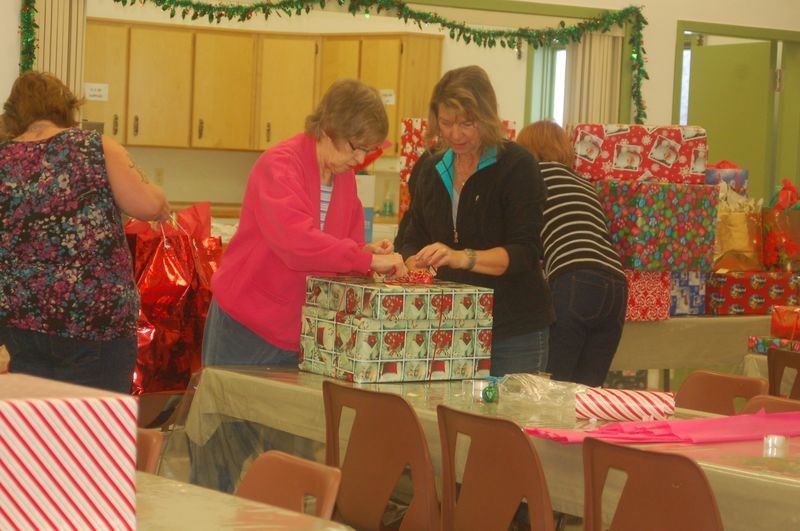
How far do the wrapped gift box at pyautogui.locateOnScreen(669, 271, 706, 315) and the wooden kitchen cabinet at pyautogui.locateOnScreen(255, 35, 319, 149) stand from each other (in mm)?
3872

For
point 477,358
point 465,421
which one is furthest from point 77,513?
point 477,358

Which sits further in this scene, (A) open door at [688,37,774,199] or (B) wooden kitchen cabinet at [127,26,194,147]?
(B) wooden kitchen cabinet at [127,26,194,147]

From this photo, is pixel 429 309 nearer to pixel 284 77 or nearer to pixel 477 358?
pixel 477 358

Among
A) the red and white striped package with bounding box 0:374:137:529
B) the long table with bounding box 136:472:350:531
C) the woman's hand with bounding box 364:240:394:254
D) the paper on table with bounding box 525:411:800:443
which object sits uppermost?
the woman's hand with bounding box 364:240:394:254

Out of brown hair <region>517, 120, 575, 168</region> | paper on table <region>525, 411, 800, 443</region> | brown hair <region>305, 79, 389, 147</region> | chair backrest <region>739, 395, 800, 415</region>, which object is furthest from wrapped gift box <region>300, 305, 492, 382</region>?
brown hair <region>517, 120, 575, 168</region>

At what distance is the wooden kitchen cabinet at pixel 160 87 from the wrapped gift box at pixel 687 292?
4295mm

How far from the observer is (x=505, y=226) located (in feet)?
12.7

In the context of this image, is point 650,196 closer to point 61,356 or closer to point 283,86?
point 61,356

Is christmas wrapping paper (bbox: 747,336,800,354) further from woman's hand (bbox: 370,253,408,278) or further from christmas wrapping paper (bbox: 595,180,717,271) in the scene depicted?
woman's hand (bbox: 370,253,408,278)

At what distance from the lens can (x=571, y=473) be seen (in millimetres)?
2852

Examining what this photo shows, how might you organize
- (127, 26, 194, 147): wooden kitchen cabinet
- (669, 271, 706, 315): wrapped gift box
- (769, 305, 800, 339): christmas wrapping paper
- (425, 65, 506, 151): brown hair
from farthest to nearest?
(127, 26, 194, 147): wooden kitchen cabinet
(669, 271, 706, 315): wrapped gift box
(769, 305, 800, 339): christmas wrapping paper
(425, 65, 506, 151): brown hair

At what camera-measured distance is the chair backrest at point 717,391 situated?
159 inches

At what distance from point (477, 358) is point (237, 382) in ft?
2.43

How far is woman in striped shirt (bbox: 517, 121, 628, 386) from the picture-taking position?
496cm
